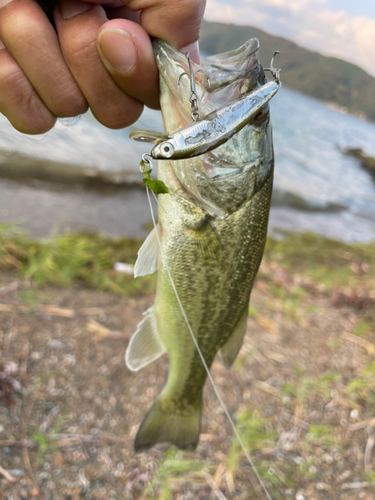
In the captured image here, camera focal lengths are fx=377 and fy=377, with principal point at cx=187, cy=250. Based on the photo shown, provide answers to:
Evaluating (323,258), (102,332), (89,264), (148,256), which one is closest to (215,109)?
(148,256)

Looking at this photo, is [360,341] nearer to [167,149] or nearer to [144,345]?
[144,345]

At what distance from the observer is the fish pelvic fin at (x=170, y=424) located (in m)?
2.22

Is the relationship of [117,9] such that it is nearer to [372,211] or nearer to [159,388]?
[159,388]

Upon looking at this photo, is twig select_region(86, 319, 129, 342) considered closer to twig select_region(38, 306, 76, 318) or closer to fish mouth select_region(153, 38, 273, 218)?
twig select_region(38, 306, 76, 318)

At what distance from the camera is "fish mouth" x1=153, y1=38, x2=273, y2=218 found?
57.4 inches

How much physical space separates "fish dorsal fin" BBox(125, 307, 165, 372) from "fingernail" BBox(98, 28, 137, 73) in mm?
1236

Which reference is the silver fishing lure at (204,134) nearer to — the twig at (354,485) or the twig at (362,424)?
the twig at (354,485)

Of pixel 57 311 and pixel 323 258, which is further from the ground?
pixel 57 311

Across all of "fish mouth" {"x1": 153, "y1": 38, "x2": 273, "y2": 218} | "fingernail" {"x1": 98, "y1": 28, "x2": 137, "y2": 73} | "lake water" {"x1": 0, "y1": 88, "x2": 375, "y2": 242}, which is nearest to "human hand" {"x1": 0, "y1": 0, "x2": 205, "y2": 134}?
"fingernail" {"x1": 98, "y1": 28, "x2": 137, "y2": 73}

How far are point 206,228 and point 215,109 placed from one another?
0.51m

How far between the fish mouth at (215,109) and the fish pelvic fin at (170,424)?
1.28m

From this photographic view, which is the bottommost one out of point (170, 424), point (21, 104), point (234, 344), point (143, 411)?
point (143, 411)

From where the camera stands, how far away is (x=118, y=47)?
1477 millimetres

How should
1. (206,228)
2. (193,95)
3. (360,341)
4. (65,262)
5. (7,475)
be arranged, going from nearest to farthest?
1. (193,95)
2. (206,228)
3. (7,475)
4. (360,341)
5. (65,262)
